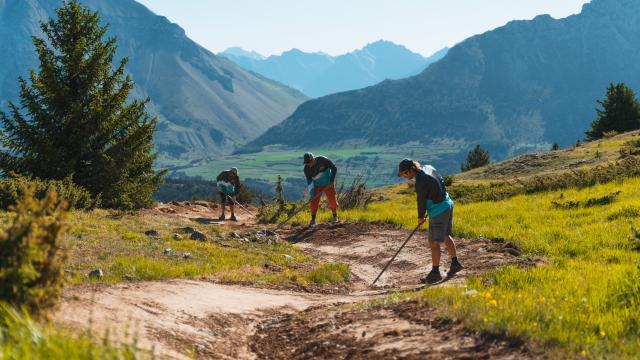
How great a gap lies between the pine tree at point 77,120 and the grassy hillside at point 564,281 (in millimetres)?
16568

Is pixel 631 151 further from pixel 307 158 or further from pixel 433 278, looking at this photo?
pixel 433 278

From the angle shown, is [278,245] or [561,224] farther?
[278,245]

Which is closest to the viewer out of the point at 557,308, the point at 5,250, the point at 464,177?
the point at 5,250

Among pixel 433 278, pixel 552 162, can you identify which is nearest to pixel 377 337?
pixel 433 278

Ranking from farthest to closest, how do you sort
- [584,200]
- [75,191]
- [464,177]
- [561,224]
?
[464,177] < [75,191] < [584,200] < [561,224]

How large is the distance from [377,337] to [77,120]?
2442 centimetres

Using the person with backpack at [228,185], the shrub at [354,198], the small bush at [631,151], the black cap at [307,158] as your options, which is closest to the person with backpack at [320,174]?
the black cap at [307,158]

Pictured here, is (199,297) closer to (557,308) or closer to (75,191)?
(557,308)

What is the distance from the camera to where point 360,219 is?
22781 mm

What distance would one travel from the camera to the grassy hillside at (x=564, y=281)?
249 inches

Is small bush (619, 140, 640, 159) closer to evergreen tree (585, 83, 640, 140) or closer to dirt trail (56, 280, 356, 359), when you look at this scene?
dirt trail (56, 280, 356, 359)

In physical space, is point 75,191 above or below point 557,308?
above

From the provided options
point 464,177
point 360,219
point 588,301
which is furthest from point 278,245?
point 464,177

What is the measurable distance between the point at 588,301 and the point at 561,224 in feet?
29.6
